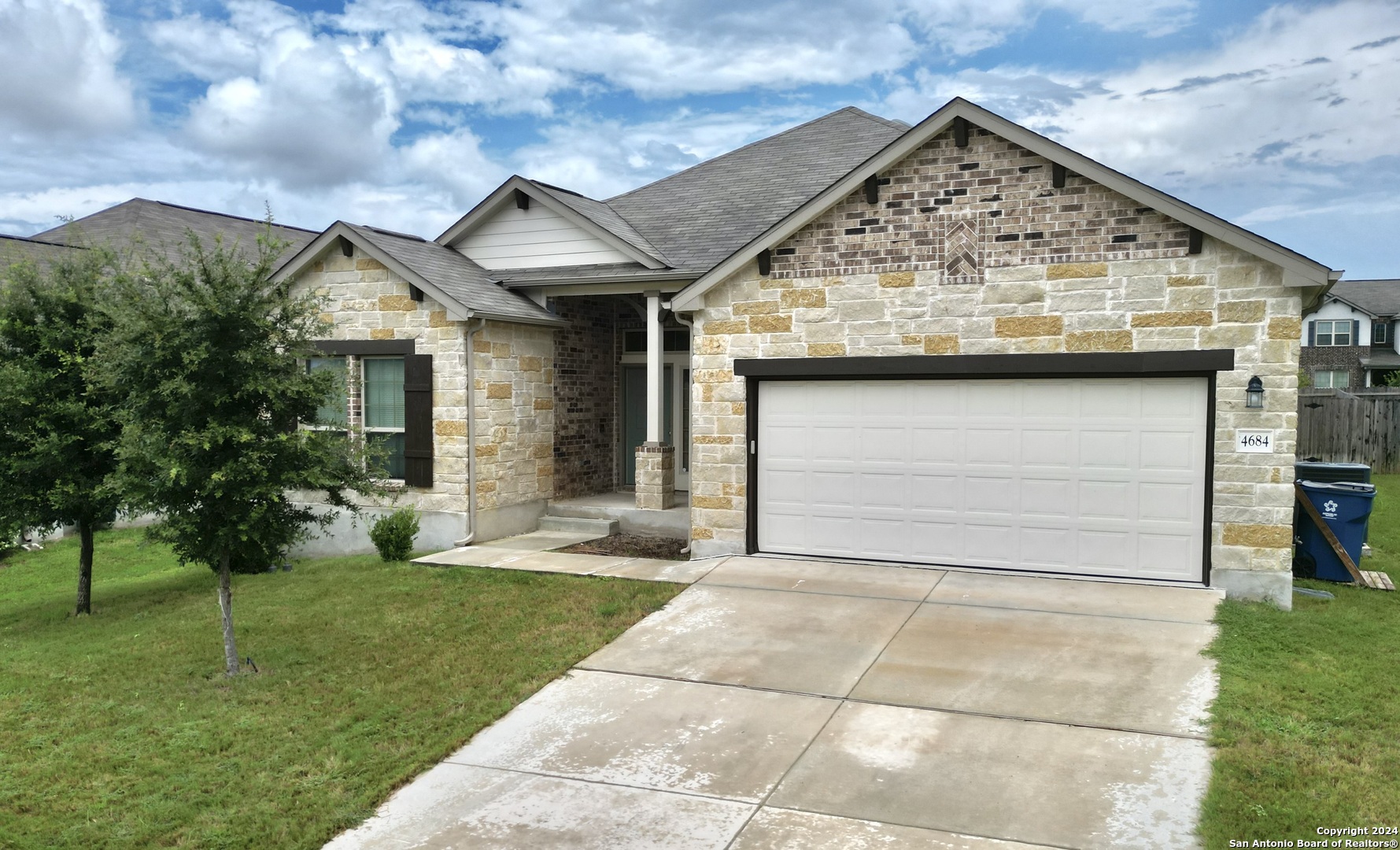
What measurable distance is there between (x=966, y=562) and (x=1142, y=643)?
2672 mm

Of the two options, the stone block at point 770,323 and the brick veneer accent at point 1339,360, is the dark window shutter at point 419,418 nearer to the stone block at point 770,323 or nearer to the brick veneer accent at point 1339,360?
the stone block at point 770,323

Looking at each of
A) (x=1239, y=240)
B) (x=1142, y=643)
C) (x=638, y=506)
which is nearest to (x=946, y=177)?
(x=1239, y=240)

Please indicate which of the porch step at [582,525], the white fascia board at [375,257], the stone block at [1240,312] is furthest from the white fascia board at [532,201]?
the stone block at [1240,312]

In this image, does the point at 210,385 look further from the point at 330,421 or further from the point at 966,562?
the point at 966,562

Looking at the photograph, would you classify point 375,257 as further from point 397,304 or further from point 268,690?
point 268,690

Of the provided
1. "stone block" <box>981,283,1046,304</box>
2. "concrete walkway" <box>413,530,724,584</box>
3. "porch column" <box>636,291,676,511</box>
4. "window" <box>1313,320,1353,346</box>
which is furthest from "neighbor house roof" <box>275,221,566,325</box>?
"window" <box>1313,320,1353,346</box>

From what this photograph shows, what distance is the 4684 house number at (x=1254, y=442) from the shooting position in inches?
380

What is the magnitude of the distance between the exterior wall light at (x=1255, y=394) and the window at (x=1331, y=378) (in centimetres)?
3953

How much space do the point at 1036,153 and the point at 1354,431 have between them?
56.3ft

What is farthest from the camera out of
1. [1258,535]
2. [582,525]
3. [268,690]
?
[582,525]

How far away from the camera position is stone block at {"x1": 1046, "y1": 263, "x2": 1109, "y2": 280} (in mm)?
10062

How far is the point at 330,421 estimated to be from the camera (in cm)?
888

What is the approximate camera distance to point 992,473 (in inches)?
423

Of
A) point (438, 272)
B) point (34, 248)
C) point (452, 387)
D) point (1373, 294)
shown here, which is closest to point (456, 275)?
point (438, 272)
